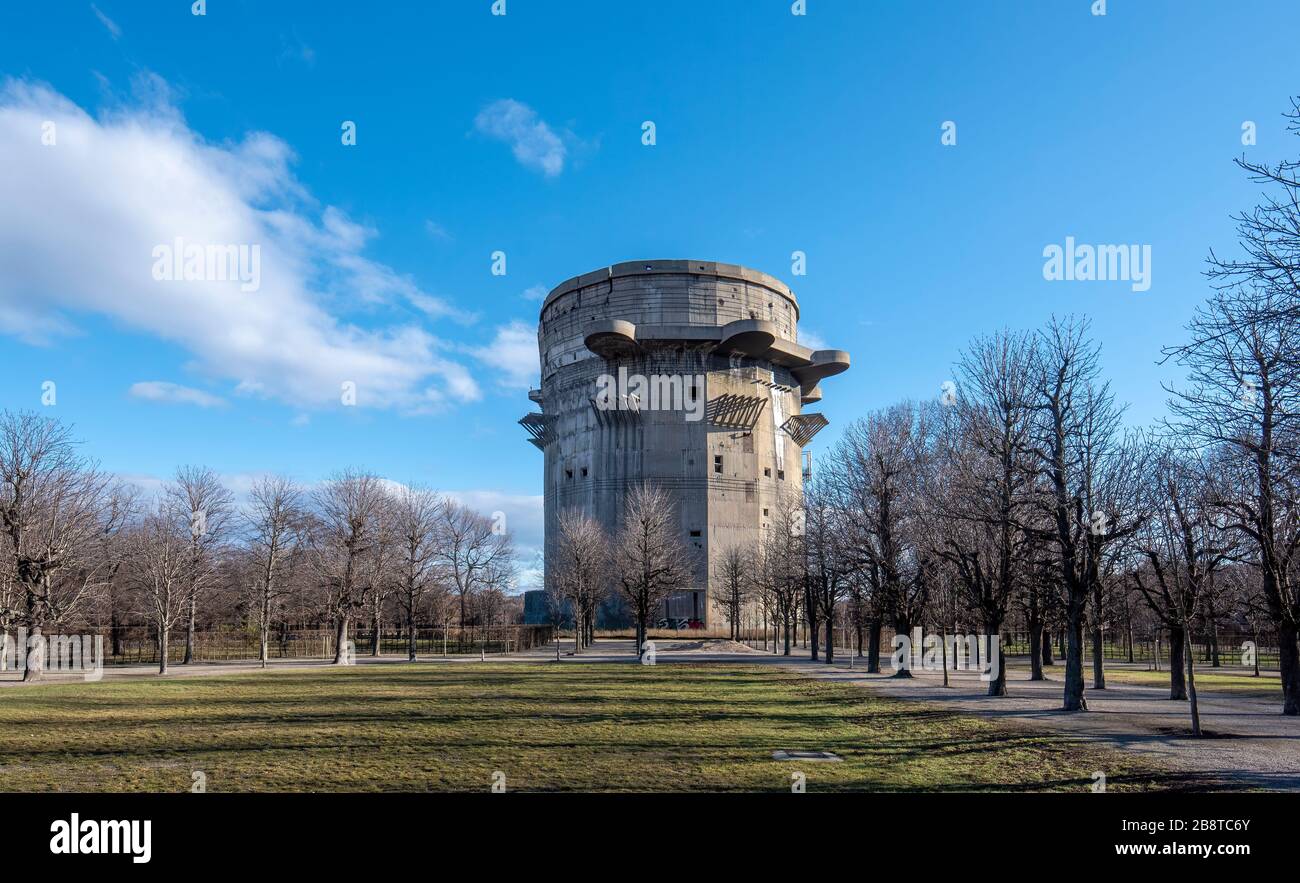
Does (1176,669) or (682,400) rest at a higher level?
(682,400)

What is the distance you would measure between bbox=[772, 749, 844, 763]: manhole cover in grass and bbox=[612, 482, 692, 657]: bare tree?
98.0 feet

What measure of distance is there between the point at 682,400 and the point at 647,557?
3338cm

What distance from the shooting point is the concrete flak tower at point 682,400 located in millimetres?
78938

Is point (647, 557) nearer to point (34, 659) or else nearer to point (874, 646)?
point (874, 646)

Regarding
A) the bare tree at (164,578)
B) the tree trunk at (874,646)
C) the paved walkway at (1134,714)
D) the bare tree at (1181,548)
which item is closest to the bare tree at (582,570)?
the paved walkway at (1134,714)

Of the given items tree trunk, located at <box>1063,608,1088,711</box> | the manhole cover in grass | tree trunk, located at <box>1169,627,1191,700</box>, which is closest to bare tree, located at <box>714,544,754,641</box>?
tree trunk, located at <box>1169,627,1191,700</box>

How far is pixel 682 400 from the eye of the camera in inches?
3142

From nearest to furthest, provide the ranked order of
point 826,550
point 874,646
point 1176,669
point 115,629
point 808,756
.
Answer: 1. point 808,756
2. point 1176,669
3. point 874,646
4. point 826,550
5. point 115,629

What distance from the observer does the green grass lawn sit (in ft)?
37.3

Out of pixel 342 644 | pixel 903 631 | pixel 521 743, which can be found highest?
pixel 521 743

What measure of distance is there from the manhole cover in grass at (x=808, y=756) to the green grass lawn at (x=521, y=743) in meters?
0.28

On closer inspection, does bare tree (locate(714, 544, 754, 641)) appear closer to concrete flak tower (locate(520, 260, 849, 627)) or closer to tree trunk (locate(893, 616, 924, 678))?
concrete flak tower (locate(520, 260, 849, 627))

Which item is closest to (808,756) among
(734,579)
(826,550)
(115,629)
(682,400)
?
(826,550)
